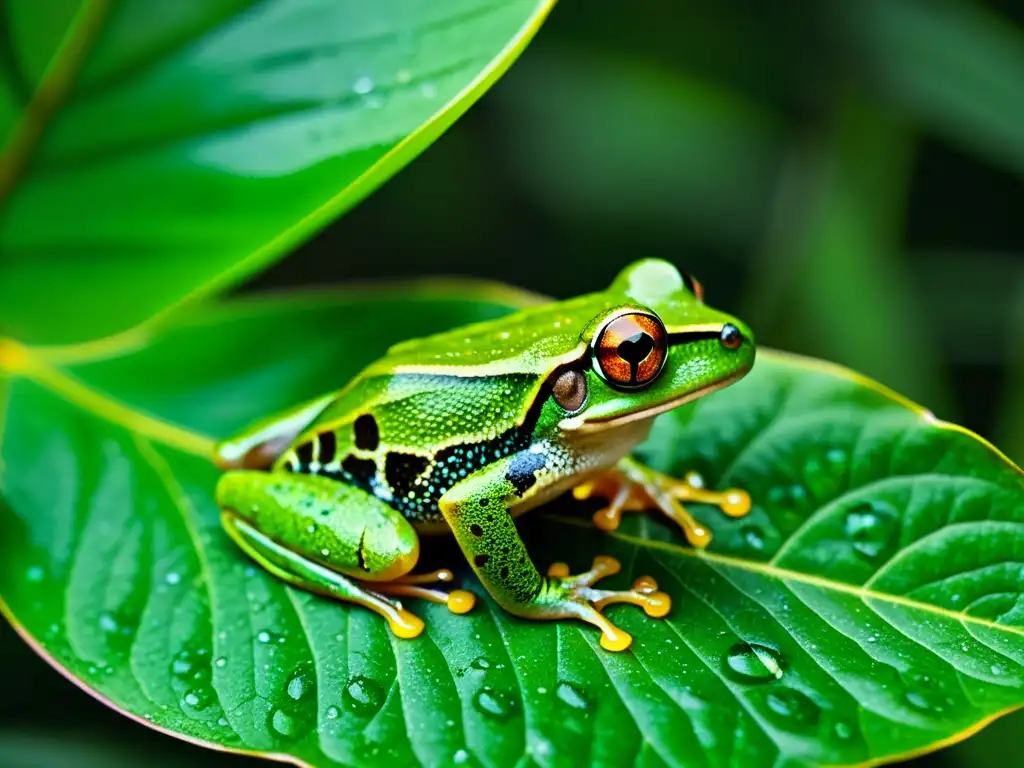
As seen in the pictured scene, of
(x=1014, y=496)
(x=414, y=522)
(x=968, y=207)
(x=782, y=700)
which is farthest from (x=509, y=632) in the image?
(x=968, y=207)

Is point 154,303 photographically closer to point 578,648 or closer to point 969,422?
point 578,648

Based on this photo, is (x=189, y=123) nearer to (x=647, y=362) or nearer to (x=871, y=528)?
(x=647, y=362)

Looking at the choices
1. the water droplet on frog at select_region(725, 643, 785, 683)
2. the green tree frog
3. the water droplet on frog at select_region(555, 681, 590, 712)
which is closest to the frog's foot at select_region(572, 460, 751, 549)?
the green tree frog

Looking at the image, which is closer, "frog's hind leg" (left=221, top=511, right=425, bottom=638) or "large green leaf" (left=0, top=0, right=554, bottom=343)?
"frog's hind leg" (left=221, top=511, right=425, bottom=638)

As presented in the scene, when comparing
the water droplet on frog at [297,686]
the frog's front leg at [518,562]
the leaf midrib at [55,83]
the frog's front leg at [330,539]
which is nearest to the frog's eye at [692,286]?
the frog's front leg at [518,562]

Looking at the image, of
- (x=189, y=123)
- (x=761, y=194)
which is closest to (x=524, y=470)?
(x=189, y=123)

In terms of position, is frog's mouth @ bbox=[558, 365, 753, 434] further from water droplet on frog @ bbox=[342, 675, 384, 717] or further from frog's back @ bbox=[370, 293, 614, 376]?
water droplet on frog @ bbox=[342, 675, 384, 717]

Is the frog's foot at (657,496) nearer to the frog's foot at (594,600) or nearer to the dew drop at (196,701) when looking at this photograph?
the frog's foot at (594,600)
